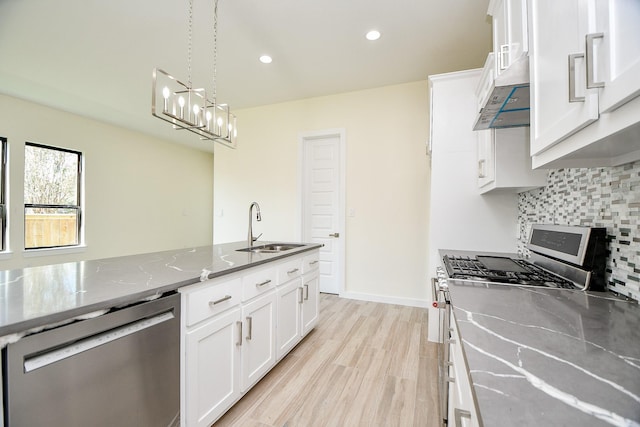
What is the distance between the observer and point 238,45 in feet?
9.01

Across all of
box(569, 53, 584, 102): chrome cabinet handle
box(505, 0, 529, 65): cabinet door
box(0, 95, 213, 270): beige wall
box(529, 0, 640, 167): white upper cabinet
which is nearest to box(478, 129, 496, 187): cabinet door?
box(505, 0, 529, 65): cabinet door

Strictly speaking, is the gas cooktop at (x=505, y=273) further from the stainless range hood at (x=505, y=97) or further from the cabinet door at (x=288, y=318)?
the cabinet door at (x=288, y=318)

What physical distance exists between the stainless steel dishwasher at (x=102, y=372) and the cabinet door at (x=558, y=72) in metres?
1.50

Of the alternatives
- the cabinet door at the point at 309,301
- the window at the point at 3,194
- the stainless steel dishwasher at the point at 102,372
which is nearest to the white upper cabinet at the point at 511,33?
the stainless steel dishwasher at the point at 102,372

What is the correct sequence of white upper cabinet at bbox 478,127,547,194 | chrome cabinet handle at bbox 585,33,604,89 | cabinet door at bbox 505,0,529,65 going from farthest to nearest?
1. white upper cabinet at bbox 478,127,547,194
2. cabinet door at bbox 505,0,529,65
3. chrome cabinet handle at bbox 585,33,604,89

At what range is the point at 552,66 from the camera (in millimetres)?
820

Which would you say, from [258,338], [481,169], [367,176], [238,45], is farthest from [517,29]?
[367,176]

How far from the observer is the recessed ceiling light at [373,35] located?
8.35 ft

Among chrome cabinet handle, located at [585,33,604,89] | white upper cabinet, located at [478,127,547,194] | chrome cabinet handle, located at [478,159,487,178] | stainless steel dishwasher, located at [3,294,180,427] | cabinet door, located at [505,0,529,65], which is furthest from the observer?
chrome cabinet handle, located at [478,159,487,178]

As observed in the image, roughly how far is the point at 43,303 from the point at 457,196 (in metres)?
2.62

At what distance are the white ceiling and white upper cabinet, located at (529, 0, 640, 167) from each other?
174 cm

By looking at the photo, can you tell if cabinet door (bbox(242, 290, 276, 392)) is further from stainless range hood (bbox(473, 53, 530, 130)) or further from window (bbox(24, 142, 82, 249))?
window (bbox(24, 142, 82, 249))

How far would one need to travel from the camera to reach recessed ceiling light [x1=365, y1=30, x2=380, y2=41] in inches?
100

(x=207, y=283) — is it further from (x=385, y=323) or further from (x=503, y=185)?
(x=385, y=323)
